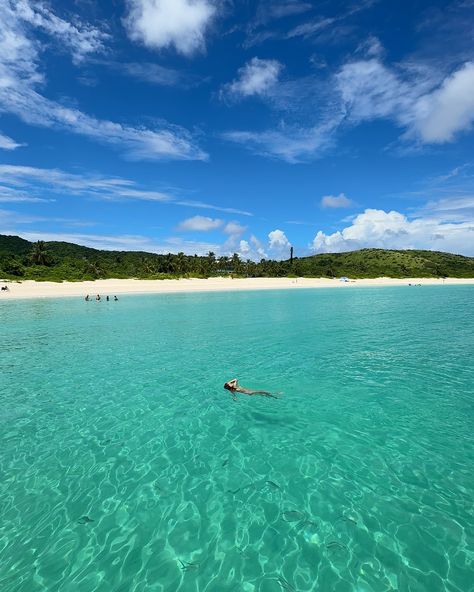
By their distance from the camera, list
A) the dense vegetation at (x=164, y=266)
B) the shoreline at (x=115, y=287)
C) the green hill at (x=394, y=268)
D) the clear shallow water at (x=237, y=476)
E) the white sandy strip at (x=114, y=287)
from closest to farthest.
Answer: the clear shallow water at (x=237, y=476) < the shoreline at (x=115, y=287) < the white sandy strip at (x=114, y=287) < the dense vegetation at (x=164, y=266) < the green hill at (x=394, y=268)

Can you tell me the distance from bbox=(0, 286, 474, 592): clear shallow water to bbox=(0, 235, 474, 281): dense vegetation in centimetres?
9799

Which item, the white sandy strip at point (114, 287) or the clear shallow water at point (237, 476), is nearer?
the clear shallow water at point (237, 476)

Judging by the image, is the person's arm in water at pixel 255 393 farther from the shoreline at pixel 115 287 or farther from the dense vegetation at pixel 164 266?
the dense vegetation at pixel 164 266

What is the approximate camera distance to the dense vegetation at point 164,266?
110m

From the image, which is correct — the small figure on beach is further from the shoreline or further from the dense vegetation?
the dense vegetation

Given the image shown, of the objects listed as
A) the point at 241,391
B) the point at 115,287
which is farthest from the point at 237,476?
the point at 115,287

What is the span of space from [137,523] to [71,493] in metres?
2.52

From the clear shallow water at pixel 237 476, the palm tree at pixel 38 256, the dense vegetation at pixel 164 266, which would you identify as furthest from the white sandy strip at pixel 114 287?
the clear shallow water at pixel 237 476

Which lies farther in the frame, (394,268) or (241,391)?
(394,268)

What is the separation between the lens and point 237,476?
34.7 feet

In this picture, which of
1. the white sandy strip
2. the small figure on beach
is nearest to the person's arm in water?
the small figure on beach

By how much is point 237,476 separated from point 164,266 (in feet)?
446

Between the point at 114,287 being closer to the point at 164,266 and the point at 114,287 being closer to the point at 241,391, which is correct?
the point at 164,266

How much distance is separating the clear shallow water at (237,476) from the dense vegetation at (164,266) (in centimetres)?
9799
